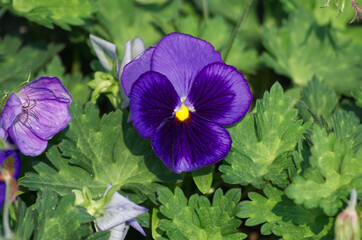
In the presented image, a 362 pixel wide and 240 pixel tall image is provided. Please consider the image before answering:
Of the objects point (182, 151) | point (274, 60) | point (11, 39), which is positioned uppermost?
point (274, 60)

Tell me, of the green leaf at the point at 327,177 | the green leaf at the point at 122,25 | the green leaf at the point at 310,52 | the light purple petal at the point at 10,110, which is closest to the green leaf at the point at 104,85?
the light purple petal at the point at 10,110

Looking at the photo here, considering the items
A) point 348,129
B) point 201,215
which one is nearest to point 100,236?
point 201,215

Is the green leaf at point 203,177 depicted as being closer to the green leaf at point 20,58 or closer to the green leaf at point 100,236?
the green leaf at point 100,236

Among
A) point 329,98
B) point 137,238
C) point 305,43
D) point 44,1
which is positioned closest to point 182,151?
point 137,238

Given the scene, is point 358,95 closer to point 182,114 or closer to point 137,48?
point 182,114

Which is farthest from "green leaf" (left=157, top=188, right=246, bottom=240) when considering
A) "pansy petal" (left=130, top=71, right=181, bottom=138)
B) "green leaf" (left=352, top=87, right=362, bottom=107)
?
"green leaf" (left=352, top=87, right=362, bottom=107)

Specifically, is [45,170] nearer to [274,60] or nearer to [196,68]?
[196,68]
